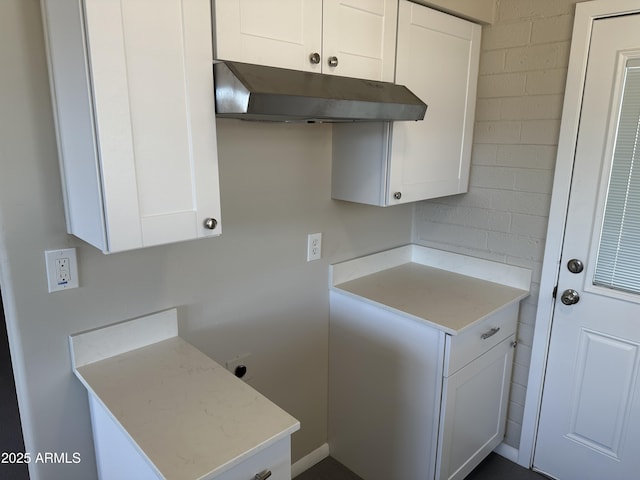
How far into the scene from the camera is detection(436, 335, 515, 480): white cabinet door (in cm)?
188

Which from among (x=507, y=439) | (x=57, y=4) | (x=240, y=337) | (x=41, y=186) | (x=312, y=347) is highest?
(x=57, y=4)

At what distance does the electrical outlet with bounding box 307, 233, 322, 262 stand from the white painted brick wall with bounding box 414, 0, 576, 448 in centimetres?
79

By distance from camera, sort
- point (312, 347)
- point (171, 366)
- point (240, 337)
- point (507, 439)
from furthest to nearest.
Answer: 1. point (507, 439)
2. point (312, 347)
3. point (240, 337)
4. point (171, 366)

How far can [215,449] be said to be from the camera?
3.63ft

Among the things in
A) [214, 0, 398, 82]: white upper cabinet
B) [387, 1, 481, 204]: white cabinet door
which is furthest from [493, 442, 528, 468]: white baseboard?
[214, 0, 398, 82]: white upper cabinet

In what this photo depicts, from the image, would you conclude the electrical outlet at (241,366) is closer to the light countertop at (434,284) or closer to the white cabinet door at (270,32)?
the light countertop at (434,284)

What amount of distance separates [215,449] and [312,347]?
1094mm

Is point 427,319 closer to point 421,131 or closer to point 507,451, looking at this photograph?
point 421,131

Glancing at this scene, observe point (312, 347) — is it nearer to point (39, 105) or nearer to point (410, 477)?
point (410, 477)

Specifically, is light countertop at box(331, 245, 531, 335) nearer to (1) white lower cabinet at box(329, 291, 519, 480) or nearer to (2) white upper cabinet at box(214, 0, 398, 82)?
(1) white lower cabinet at box(329, 291, 519, 480)

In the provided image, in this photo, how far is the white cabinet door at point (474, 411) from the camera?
1.88 meters

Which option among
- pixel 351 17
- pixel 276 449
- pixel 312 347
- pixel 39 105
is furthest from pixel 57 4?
pixel 312 347

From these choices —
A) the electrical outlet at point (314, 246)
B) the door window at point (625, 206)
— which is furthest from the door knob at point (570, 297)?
the electrical outlet at point (314, 246)

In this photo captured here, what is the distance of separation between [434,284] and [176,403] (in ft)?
4.57
